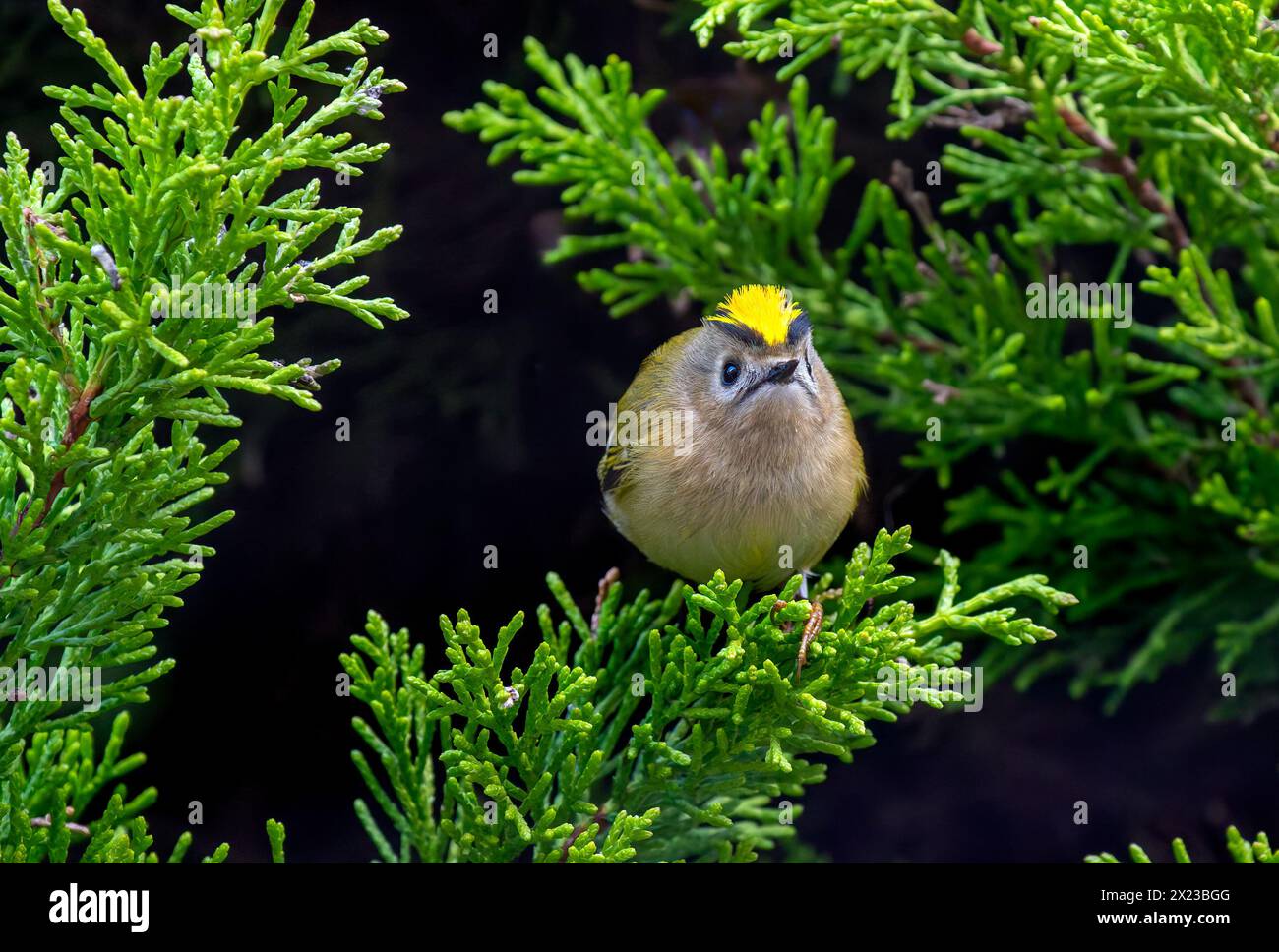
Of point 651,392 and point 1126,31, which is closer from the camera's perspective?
point 1126,31

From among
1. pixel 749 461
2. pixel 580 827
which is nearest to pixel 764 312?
pixel 749 461

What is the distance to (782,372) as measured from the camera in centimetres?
196

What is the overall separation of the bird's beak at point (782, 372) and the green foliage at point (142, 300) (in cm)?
76

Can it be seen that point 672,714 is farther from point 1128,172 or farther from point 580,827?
point 1128,172

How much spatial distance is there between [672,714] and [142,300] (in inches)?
32.1

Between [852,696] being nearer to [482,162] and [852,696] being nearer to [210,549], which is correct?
[210,549]

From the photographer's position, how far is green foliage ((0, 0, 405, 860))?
1.30 metres

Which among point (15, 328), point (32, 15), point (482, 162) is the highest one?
point (32, 15)

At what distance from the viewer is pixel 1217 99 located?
1673 millimetres

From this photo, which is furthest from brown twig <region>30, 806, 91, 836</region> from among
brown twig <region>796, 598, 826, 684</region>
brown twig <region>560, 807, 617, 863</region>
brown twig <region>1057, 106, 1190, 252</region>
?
brown twig <region>1057, 106, 1190, 252</region>

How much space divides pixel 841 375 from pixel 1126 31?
1.28m

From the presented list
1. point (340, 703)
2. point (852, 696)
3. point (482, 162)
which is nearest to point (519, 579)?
point (340, 703)

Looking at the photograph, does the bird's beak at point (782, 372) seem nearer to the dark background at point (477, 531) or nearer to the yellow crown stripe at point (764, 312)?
the yellow crown stripe at point (764, 312)

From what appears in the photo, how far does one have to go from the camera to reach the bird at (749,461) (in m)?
1.98
